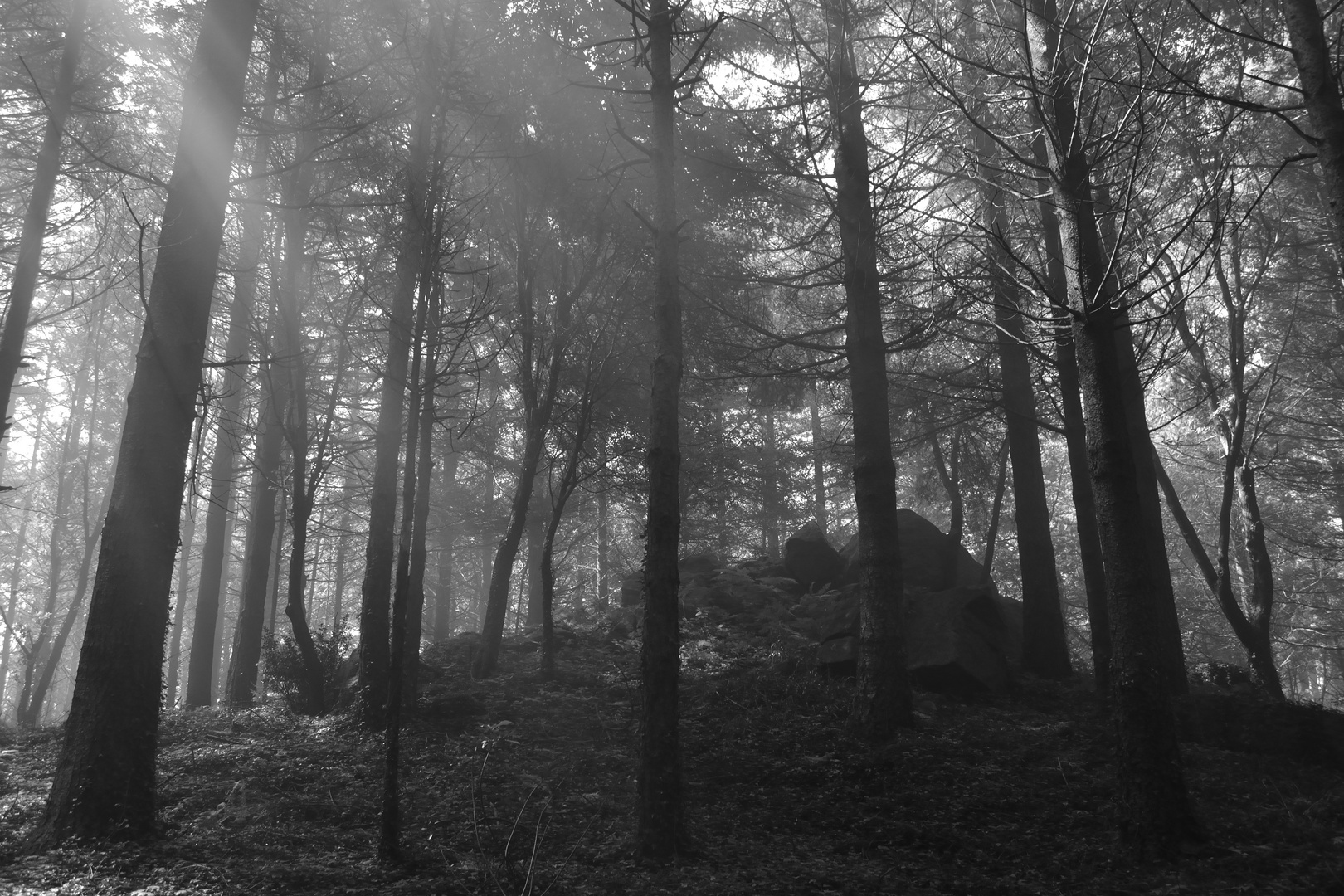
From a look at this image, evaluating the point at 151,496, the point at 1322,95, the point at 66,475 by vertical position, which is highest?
the point at 66,475

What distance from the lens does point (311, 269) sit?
12773 millimetres

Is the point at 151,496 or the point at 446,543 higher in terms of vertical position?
the point at 446,543

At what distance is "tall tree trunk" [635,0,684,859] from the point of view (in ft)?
16.9

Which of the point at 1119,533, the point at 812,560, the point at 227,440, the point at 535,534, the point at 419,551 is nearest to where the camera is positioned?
the point at 1119,533

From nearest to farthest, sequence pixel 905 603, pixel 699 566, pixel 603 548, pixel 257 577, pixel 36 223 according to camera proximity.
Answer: pixel 36 223 → pixel 905 603 → pixel 257 577 → pixel 699 566 → pixel 603 548

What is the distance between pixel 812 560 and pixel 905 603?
199 inches

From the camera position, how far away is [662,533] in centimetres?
559

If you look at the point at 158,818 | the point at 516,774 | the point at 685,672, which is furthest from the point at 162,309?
the point at 685,672

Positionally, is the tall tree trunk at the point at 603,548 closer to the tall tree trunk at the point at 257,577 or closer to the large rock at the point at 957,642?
the tall tree trunk at the point at 257,577

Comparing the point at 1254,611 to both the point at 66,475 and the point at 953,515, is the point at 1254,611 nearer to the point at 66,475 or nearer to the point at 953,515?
the point at 953,515

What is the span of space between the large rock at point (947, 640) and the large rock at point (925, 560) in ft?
8.49

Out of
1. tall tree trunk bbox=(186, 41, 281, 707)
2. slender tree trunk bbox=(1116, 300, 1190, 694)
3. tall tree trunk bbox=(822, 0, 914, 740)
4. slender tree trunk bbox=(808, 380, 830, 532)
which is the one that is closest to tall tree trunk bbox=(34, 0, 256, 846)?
tall tree trunk bbox=(186, 41, 281, 707)

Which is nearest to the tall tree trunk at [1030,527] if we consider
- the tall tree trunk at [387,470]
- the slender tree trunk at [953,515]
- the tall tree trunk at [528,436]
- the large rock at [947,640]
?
the large rock at [947,640]

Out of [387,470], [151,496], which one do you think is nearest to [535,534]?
[387,470]
